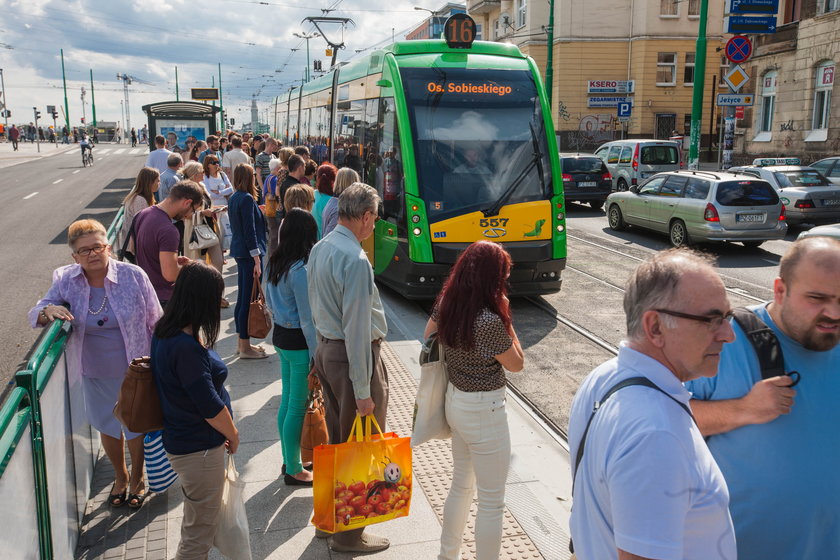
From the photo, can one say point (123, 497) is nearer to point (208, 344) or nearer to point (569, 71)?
point (208, 344)

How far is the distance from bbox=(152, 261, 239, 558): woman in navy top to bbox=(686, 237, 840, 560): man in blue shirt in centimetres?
209

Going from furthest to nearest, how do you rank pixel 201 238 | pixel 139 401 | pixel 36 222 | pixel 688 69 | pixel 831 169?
pixel 688 69
pixel 831 169
pixel 36 222
pixel 201 238
pixel 139 401

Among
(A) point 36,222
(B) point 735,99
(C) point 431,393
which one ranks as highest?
(B) point 735,99

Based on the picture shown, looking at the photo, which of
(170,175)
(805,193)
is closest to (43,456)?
(170,175)

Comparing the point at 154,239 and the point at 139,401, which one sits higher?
the point at 154,239

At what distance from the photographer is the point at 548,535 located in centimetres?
413

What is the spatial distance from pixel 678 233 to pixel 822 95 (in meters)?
16.4

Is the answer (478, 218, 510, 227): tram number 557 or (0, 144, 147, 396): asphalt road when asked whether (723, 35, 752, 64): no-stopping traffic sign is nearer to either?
(478, 218, 510, 227): tram number 557

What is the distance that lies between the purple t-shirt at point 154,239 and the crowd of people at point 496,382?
0.05ft

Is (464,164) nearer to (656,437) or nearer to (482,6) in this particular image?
(656,437)

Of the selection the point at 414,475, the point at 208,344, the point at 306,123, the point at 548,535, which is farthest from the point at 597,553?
the point at 306,123

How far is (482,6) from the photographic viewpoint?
49.6 m

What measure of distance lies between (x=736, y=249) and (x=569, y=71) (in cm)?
2876

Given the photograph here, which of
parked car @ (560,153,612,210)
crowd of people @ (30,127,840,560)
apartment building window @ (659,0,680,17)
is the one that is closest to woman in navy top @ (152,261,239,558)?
crowd of people @ (30,127,840,560)
